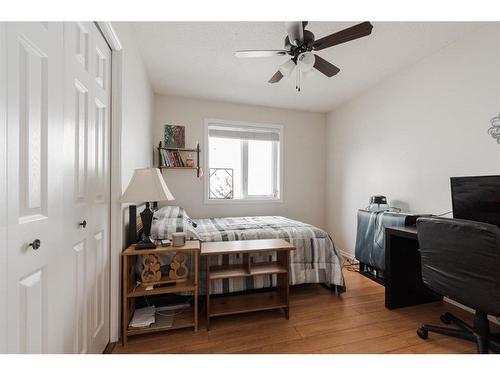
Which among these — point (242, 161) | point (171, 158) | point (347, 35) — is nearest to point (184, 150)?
point (171, 158)

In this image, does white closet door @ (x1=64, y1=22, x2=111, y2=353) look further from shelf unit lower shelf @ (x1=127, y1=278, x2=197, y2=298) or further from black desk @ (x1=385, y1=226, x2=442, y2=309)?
black desk @ (x1=385, y1=226, x2=442, y2=309)

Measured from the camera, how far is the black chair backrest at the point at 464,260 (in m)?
1.22

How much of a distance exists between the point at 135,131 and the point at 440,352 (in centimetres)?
297

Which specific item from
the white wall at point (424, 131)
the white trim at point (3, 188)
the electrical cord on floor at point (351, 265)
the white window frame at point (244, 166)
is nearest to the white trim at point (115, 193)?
the white trim at point (3, 188)

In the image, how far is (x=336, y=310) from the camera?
80.2 inches

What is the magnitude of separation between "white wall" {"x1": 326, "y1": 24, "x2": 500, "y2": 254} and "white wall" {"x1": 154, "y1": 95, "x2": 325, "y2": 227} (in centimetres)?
54

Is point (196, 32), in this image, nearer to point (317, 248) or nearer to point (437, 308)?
point (317, 248)

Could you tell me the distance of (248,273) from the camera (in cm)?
186

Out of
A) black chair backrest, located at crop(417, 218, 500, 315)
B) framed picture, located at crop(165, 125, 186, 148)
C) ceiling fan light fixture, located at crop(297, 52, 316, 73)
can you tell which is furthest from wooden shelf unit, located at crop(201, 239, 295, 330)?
framed picture, located at crop(165, 125, 186, 148)

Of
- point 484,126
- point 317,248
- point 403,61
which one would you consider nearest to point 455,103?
point 484,126

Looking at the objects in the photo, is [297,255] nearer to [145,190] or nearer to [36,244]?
[145,190]

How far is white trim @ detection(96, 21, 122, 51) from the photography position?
1347mm

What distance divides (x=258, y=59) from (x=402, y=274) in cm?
263

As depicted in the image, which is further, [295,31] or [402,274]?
[402,274]
